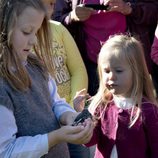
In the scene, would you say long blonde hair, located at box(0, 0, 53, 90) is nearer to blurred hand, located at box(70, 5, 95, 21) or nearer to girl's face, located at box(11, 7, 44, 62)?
girl's face, located at box(11, 7, 44, 62)

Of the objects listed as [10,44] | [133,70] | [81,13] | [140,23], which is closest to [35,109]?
[10,44]

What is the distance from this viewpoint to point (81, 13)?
3.27 metres

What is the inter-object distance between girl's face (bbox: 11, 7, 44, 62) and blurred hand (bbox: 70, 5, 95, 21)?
1.42 m

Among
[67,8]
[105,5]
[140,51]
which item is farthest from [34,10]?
[67,8]

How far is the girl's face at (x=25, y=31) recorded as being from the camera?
71.2 inches

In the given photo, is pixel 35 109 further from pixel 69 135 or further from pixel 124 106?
pixel 124 106

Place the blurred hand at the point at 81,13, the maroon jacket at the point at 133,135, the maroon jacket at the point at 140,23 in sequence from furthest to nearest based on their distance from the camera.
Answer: the maroon jacket at the point at 140,23, the blurred hand at the point at 81,13, the maroon jacket at the point at 133,135

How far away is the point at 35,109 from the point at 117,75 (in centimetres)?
69

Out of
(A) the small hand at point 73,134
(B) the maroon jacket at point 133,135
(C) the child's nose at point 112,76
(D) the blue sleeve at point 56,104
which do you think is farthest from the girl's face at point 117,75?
(A) the small hand at point 73,134

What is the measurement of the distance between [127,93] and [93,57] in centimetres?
95

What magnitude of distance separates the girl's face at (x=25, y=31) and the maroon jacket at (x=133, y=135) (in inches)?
29.7

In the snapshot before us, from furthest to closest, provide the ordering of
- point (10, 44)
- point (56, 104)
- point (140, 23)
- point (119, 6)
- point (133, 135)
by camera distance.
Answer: point (140, 23) < point (119, 6) < point (133, 135) < point (56, 104) < point (10, 44)

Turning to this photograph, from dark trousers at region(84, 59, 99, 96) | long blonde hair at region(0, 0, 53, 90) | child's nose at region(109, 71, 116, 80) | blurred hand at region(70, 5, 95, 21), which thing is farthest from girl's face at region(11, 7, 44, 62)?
dark trousers at region(84, 59, 99, 96)

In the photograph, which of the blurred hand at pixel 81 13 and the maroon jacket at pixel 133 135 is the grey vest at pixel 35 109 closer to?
the maroon jacket at pixel 133 135
